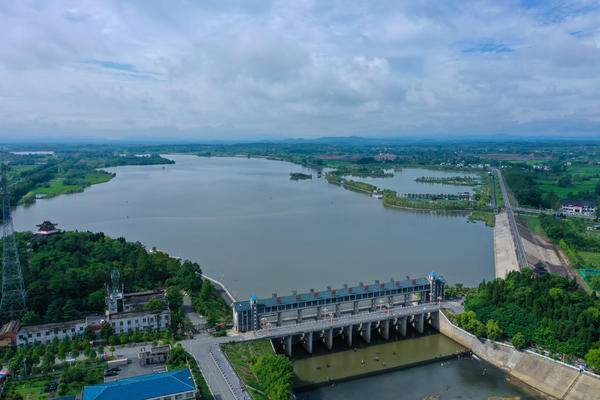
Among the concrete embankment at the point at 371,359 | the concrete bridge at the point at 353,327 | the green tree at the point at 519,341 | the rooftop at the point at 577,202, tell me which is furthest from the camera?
the rooftop at the point at 577,202

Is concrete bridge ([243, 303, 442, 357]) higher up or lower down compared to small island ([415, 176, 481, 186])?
lower down

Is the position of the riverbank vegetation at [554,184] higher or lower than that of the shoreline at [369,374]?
higher

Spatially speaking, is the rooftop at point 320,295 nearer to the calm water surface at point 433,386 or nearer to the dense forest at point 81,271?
the calm water surface at point 433,386

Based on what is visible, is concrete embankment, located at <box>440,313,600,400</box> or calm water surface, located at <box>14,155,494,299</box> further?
calm water surface, located at <box>14,155,494,299</box>

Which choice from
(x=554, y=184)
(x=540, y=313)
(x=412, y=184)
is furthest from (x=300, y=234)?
(x=554, y=184)

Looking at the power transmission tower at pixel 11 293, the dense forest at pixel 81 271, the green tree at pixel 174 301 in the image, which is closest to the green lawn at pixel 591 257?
the dense forest at pixel 81 271

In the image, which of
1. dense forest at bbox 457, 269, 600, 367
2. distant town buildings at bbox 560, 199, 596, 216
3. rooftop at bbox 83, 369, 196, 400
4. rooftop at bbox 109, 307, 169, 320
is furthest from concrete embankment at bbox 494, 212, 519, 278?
rooftop at bbox 83, 369, 196, 400

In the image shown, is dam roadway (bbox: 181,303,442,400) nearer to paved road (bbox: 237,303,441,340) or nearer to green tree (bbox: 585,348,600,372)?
paved road (bbox: 237,303,441,340)
